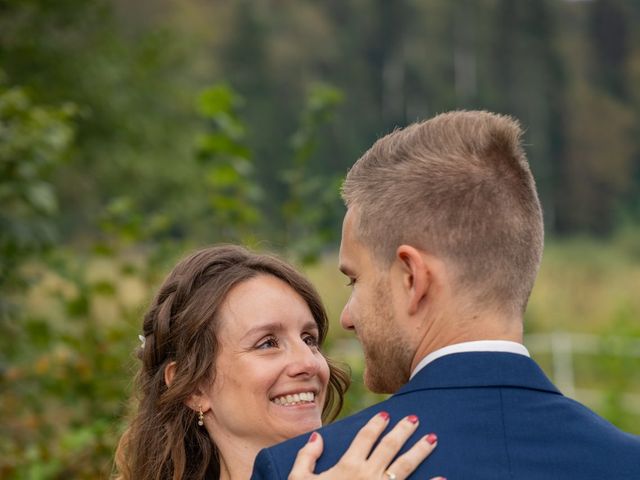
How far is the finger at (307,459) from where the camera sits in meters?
2.31

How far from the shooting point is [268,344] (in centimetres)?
335

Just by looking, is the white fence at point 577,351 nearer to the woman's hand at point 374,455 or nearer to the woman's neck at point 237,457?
the woman's neck at point 237,457

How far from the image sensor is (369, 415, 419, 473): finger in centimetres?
229

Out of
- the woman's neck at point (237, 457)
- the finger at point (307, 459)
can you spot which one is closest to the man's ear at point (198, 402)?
the woman's neck at point (237, 457)

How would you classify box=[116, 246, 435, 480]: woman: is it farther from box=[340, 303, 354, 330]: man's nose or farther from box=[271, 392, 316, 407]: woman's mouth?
box=[340, 303, 354, 330]: man's nose

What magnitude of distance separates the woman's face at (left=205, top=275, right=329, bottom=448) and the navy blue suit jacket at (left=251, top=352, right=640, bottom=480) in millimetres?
853

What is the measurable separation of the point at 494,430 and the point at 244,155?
15.3 feet

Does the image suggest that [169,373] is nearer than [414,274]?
No

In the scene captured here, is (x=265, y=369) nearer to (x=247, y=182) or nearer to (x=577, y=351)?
(x=247, y=182)

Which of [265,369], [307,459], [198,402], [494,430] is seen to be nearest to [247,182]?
[198,402]

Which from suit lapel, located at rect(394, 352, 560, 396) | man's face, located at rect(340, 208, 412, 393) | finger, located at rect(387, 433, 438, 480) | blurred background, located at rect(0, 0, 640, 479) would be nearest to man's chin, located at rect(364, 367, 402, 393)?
man's face, located at rect(340, 208, 412, 393)

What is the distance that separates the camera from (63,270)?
6.66 metres

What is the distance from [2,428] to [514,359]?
4313 mm

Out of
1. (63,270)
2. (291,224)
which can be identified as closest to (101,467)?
(63,270)
